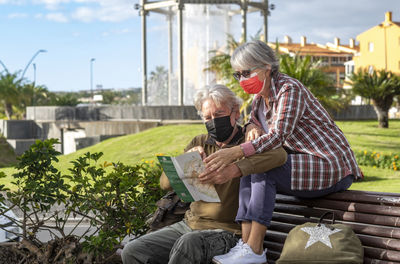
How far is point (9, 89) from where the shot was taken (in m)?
59.5

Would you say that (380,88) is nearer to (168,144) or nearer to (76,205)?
(168,144)

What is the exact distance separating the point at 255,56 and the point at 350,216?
117 cm

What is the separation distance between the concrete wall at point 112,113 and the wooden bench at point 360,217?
84.2 feet

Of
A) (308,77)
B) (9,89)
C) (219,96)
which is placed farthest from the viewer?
(9,89)

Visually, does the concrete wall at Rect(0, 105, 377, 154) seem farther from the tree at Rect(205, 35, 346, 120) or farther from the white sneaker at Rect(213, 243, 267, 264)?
the white sneaker at Rect(213, 243, 267, 264)

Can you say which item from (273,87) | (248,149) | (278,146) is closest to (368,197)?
(278,146)

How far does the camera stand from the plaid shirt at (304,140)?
3.84 m

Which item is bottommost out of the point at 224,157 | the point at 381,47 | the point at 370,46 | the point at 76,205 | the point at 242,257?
the point at 242,257

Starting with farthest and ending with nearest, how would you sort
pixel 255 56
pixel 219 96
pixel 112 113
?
pixel 112 113
pixel 219 96
pixel 255 56

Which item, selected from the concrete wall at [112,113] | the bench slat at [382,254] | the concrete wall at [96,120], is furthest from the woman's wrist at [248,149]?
the concrete wall at [112,113]

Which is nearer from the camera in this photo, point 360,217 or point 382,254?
point 382,254

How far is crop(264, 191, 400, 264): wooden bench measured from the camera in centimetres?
355

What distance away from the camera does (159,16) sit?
39.6 meters

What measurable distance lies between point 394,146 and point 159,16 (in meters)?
20.4
